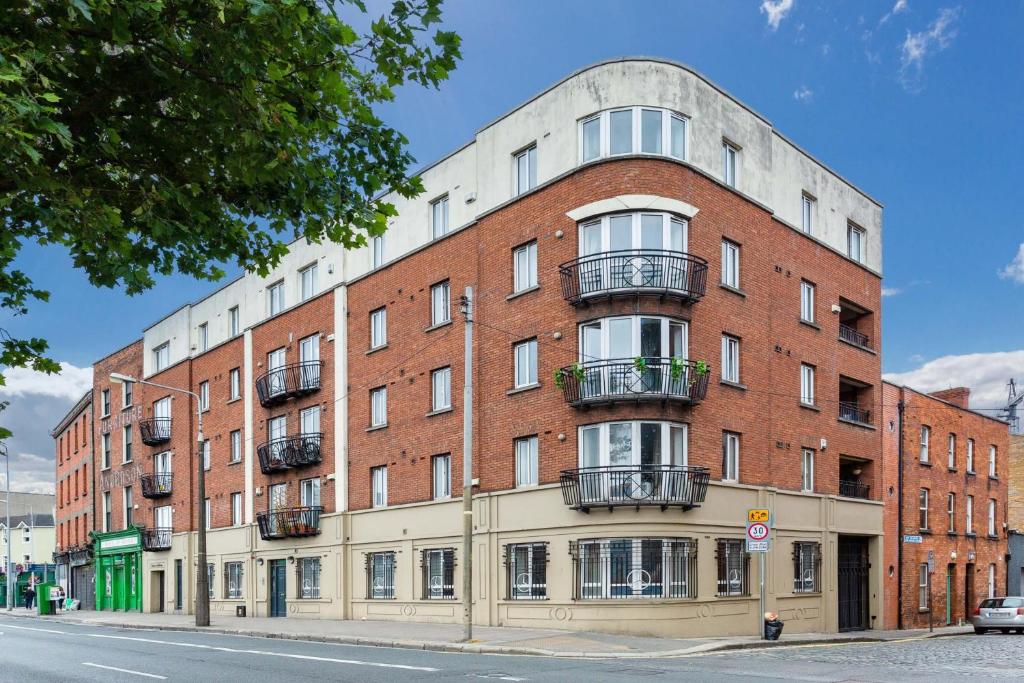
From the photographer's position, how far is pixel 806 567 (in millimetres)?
31516

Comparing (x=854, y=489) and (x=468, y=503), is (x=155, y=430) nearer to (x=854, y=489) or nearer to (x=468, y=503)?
(x=468, y=503)

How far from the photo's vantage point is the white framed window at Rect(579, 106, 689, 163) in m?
27.0

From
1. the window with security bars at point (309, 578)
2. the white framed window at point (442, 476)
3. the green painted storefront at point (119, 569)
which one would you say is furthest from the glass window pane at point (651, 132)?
the green painted storefront at point (119, 569)

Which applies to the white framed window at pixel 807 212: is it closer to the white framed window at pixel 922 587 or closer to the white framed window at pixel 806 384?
the white framed window at pixel 806 384

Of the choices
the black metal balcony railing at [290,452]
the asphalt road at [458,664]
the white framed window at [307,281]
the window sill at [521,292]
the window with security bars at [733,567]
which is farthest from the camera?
the white framed window at [307,281]

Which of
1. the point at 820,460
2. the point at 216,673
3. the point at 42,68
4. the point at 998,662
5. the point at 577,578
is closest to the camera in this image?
the point at 42,68

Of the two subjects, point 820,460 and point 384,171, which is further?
point 820,460

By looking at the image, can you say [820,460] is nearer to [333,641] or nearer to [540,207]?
[540,207]

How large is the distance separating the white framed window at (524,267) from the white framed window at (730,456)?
6.72 meters

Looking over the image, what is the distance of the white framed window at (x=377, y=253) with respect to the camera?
116 ft

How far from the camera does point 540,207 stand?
28.6m

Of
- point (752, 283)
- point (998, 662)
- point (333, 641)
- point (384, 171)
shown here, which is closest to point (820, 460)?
point (752, 283)

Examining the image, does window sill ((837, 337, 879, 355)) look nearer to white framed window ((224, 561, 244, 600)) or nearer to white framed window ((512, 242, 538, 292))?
white framed window ((512, 242, 538, 292))

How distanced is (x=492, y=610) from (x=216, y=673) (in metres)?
12.0
